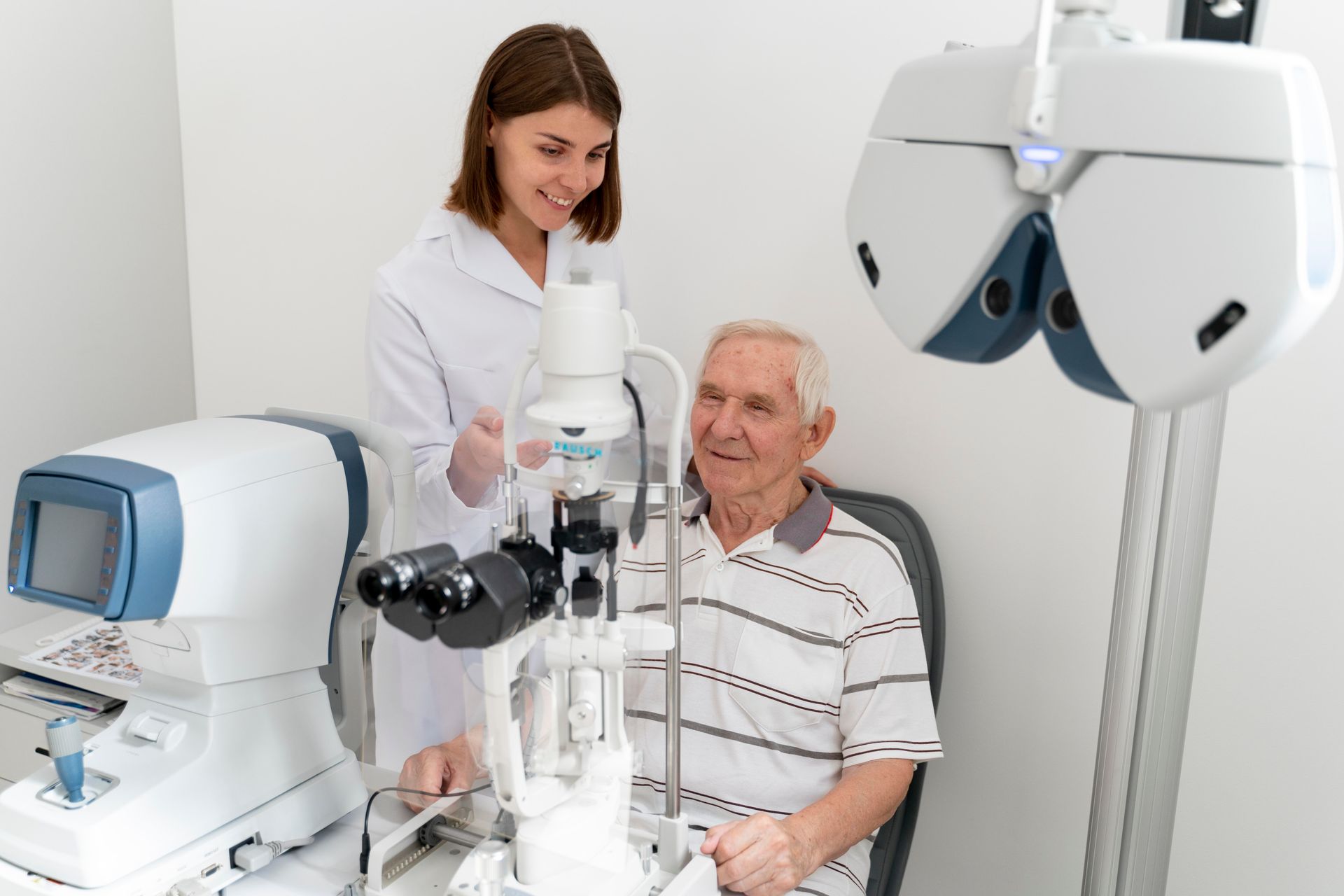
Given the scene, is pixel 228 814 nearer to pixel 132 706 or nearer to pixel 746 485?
pixel 132 706

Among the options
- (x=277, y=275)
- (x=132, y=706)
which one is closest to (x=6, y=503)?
(x=277, y=275)

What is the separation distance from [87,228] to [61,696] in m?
1.08

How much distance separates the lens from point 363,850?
1.26 metres

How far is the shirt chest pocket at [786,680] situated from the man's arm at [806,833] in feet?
0.35

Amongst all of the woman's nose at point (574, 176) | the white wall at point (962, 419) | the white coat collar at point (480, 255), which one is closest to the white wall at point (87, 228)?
the white wall at point (962, 419)

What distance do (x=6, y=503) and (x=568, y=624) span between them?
195cm

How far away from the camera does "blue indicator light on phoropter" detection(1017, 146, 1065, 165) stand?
69cm

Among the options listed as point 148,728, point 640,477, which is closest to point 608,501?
point 640,477

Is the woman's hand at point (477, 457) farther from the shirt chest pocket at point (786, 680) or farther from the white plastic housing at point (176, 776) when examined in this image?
the shirt chest pocket at point (786, 680)

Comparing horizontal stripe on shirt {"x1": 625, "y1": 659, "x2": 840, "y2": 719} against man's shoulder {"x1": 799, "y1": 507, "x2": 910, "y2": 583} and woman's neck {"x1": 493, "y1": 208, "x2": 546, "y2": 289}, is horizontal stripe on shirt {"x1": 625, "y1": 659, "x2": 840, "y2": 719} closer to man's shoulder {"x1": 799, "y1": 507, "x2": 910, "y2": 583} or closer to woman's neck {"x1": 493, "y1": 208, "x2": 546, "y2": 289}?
man's shoulder {"x1": 799, "y1": 507, "x2": 910, "y2": 583}

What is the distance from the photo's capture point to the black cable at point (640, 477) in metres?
1.05

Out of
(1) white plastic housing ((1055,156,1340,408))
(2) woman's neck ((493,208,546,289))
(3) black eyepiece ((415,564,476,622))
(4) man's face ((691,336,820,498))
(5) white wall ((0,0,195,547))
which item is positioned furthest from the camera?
(5) white wall ((0,0,195,547))

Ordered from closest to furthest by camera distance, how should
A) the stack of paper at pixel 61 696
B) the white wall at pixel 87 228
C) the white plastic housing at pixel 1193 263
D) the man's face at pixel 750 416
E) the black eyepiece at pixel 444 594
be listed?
1. the white plastic housing at pixel 1193 263
2. the black eyepiece at pixel 444 594
3. the man's face at pixel 750 416
4. the stack of paper at pixel 61 696
5. the white wall at pixel 87 228

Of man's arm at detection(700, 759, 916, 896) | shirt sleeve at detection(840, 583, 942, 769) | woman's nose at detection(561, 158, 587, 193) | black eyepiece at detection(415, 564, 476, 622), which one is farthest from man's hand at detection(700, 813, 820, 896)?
woman's nose at detection(561, 158, 587, 193)
